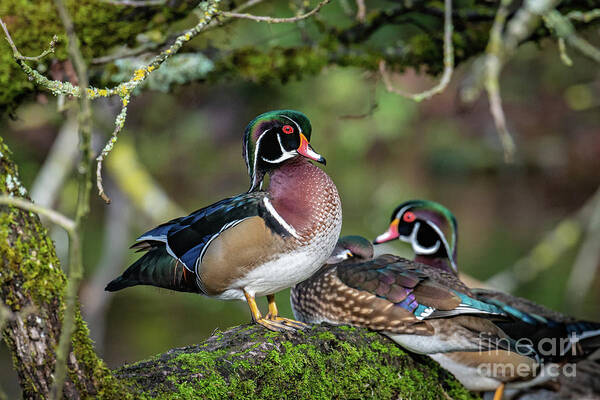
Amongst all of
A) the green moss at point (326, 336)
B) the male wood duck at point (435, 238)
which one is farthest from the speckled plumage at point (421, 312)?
the male wood duck at point (435, 238)

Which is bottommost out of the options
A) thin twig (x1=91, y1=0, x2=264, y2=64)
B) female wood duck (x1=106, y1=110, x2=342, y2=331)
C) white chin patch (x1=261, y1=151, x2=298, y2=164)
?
female wood duck (x1=106, y1=110, x2=342, y2=331)

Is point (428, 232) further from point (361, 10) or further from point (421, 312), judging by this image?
point (361, 10)

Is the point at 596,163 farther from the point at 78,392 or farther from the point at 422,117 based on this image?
the point at 78,392

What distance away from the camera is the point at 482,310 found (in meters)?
2.52

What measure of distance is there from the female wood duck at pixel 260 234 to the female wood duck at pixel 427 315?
0.36 metres

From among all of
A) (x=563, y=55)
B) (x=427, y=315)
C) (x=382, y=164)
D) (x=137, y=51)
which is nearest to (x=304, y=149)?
(x=427, y=315)

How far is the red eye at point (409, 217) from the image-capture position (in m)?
3.56

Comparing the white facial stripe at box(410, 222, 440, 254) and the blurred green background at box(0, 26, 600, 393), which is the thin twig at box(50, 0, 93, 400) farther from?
the blurred green background at box(0, 26, 600, 393)

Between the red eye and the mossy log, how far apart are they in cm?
99

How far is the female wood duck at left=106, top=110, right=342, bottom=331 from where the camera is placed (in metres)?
2.31

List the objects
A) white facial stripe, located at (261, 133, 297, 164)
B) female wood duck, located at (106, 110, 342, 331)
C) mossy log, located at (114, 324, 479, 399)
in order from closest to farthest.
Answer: mossy log, located at (114, 324, 479, 399) < female wood duck, located at (106, 110, 342, 331) < white facial stripe, located at (261, 133, 297, 164)

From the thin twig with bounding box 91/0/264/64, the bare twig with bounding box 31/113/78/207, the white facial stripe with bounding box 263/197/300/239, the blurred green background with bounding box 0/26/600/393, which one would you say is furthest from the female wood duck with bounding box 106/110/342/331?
the blurred green background with bounding box 0/26/600/393

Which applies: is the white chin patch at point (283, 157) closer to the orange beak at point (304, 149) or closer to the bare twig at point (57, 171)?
the orange beak at point (304, 149)

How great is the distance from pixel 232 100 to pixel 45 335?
11274 millimetres
